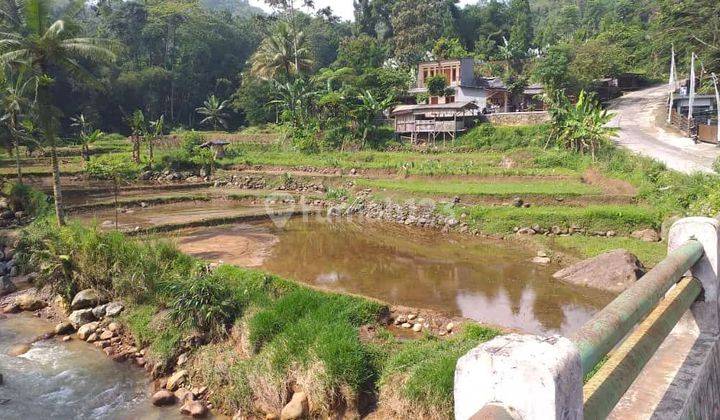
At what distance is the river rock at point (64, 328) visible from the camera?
11.6m

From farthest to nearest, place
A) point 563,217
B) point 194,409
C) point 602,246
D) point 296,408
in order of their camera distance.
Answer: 1. point 563,217
2. point 602,246
3. point 194,409
4. point 296,408

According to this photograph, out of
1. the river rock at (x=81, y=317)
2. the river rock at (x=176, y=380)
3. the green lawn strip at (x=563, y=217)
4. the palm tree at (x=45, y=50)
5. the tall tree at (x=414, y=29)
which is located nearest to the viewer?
the river rock at (x=176, y=380)

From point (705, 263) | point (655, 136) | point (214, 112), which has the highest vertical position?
point (214, 112)

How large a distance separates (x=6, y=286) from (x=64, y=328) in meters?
4.38

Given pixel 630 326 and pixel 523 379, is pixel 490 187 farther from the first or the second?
pixel 523 379

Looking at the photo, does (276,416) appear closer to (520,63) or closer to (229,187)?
(229,187)

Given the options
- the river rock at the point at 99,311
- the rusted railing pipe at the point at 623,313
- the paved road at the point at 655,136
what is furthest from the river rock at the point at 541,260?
the rusted railing pipe at the point at 623,313

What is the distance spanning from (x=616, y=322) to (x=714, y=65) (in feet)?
122

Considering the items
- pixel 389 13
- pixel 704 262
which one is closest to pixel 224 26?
pixel 389 13

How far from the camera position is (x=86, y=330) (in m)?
11.3

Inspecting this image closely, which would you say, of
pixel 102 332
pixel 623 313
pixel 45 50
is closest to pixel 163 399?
pixel 102 332

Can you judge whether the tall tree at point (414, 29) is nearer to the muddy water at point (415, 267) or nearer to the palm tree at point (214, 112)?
the palm tree at point (214, 112)

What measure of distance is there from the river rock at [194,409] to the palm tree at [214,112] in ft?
135

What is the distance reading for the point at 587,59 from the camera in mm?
37094
